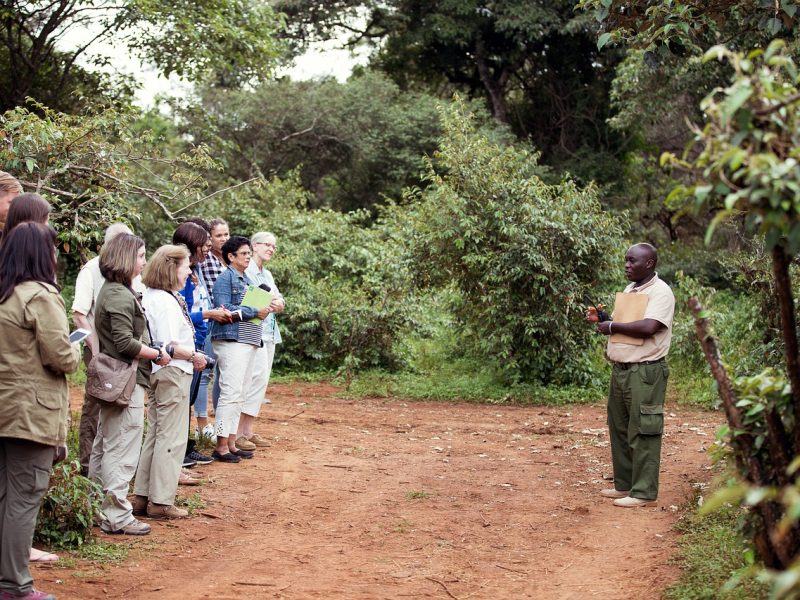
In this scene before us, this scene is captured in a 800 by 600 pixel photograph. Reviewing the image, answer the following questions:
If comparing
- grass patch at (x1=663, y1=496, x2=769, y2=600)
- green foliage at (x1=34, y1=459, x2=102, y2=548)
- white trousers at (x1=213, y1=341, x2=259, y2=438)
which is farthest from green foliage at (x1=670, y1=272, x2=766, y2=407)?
green foliage at (x1=34, y1=459, x2=102, y2=548)

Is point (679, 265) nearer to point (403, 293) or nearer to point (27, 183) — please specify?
point (403, 293)

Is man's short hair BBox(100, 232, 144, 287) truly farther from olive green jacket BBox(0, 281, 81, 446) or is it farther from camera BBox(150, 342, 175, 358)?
olive green jacket BBox(0, 281, 81, 446)

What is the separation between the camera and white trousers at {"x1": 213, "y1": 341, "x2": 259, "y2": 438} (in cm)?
754

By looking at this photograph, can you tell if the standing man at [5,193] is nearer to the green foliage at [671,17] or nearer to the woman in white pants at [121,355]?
the woman in white pants at [121,355]

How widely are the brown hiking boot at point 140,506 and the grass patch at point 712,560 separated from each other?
11.1 feet

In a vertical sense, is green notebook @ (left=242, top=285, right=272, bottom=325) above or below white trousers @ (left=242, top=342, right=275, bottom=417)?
above

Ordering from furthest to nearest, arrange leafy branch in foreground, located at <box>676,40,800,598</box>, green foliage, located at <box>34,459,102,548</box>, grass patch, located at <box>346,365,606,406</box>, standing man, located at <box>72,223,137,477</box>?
1. grass patch, located at <box>346,365,606,406</box>
2. standing man, located at <box>72,223,137,477</box>
3. green foliage, located at <box>34,459,102,548</box>
4. leafy branch in foreground, located at <box>676,40,800,598</box>

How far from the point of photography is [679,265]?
68.1 ft

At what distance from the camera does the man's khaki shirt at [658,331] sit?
21.4 ft

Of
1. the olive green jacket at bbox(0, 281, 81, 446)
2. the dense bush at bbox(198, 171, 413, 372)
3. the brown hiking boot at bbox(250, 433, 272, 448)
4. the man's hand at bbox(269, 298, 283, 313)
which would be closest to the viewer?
the olive green jacket at bbox(0, 281, 81, 446)

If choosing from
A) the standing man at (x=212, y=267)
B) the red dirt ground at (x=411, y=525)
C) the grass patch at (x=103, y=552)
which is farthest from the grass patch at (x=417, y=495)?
the grass patch at (x=103, y=552)

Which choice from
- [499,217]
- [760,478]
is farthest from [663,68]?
[760,478]

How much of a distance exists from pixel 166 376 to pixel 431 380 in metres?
7.14

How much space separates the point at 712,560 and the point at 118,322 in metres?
3.67
